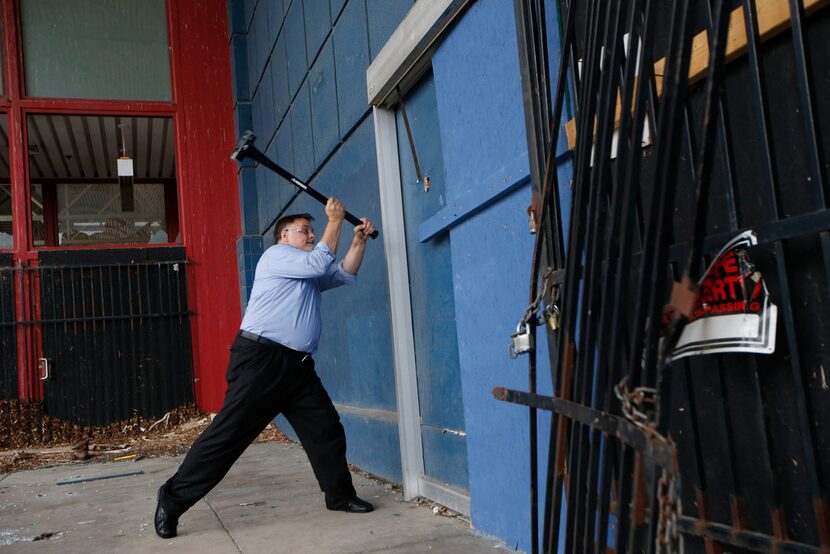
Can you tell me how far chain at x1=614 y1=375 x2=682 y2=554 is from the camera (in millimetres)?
1289

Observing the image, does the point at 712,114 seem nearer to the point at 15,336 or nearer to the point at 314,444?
the point at 314,444

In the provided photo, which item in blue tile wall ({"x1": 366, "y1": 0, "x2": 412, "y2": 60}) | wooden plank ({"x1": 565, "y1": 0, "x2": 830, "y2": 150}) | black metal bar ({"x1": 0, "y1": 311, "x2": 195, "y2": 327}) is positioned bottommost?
black metal bar ({"x1": 0, "y1": 311, "x2": 195, "y2": 327})

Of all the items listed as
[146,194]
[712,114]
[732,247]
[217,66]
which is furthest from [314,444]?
[146,194]

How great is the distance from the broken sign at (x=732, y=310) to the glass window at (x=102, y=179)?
965cm

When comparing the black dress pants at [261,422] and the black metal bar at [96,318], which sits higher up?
the black metal bar at [96,318]

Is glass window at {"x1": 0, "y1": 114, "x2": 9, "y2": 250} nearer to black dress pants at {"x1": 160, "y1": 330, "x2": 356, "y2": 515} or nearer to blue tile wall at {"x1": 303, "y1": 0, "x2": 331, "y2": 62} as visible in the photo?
blue tile wall at {"x1": 303, "y1": 0, "x2": 331, "y2": 62}

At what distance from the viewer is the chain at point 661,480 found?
129 centimetres

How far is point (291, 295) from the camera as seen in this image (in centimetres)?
438

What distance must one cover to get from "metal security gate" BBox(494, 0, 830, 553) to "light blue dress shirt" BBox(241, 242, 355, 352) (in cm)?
235

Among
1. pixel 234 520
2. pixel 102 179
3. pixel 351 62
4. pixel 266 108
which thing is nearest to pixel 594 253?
pixel 234 520

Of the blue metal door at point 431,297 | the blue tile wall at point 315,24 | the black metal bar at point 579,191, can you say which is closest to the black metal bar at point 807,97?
the black metal bar at point 579,191

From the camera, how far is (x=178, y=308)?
9461mm

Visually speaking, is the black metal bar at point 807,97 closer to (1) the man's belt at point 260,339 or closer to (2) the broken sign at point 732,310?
(2) the broken sign at point 732,310

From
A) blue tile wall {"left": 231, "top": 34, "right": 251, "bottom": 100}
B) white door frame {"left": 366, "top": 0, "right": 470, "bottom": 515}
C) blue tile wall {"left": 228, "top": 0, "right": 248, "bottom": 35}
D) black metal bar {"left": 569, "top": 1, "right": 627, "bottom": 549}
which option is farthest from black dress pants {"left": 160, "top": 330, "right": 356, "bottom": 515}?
blue tile wall {"left": 228, "top": 0, "right": 248, "bottom": 35}
